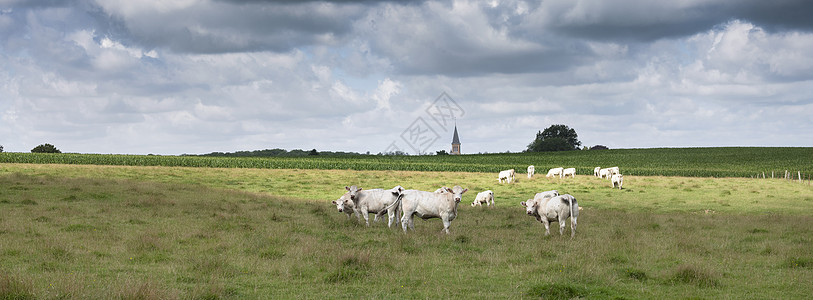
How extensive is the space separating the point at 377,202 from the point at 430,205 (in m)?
2.52

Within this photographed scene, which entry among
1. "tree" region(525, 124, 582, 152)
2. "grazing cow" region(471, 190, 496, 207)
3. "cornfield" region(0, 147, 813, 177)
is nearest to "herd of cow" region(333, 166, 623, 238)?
"grazing cow" region(471, 190, 496, 207)

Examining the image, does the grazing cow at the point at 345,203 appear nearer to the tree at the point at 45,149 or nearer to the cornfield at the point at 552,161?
the cornfield at the point at 552,161

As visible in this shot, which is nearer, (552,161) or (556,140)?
(552,161)

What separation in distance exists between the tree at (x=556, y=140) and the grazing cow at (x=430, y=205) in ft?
429

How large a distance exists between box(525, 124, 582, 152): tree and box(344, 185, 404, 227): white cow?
425ft

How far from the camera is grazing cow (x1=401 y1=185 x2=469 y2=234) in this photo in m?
18.8

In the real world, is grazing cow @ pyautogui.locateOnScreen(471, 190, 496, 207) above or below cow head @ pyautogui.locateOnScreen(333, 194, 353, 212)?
below

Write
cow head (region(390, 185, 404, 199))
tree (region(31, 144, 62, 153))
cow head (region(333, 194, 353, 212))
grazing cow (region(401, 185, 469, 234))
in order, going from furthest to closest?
tree (region(31, 144, 62, 153)) < cow head (region(333, 194, 353, 212)) < cow head (region(390, 185, 404, 199)) < grazing cow (region(401, 185, 469, 234))

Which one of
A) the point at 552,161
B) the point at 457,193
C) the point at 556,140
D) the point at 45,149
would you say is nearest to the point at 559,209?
the point at 457,193

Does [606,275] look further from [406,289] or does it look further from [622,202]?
[622,202]

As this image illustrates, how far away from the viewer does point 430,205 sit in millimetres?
19000

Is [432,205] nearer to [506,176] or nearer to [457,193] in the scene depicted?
[457,193]

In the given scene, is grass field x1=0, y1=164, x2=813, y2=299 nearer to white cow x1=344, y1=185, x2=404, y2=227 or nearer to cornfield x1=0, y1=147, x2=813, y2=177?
white cow x1=344, y1=185, x2=404, y2=227

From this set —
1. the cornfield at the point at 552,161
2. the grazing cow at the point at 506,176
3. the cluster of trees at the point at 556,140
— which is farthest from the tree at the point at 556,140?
the grazing cow at the point at 506,176
